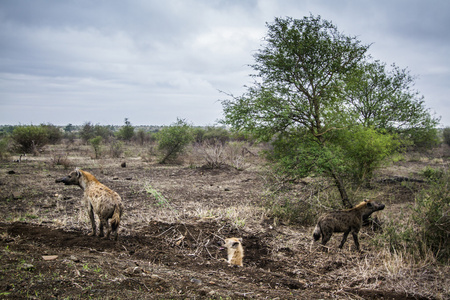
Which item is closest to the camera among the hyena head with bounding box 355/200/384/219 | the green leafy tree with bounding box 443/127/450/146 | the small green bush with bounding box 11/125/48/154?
the hyena head with bounding box 355/200/384/219

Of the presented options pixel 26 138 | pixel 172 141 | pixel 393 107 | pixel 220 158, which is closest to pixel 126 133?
pixel 26 138

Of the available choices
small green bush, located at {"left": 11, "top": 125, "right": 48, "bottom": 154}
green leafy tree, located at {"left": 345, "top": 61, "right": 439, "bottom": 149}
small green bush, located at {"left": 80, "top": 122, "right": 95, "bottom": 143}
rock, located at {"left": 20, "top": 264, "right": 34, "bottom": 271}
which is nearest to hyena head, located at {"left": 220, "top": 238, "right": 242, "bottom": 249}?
rock, located at {"left": 20, "top": 264, "right": 34, "bottom": 271}

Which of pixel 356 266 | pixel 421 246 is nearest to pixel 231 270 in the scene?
pixel 356 266

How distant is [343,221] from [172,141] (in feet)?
63.1

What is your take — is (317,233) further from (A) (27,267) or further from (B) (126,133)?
(B) (126,133)

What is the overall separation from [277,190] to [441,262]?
3.91 meters

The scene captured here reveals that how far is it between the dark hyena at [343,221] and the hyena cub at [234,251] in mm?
1602

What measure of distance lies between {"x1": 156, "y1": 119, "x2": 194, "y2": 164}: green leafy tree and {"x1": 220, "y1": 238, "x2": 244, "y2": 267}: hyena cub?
18.8 metres

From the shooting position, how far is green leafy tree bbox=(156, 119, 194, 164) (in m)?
24.0

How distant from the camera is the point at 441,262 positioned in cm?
537

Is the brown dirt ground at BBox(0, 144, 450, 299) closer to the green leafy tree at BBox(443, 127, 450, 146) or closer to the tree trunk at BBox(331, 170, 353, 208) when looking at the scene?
the tree trunk at BBox(331, 170, 353, 208)

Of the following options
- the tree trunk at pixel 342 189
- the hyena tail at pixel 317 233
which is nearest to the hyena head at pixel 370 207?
the hyena tail at pixel 317 233

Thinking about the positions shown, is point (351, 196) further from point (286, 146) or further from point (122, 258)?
point (122, 258)

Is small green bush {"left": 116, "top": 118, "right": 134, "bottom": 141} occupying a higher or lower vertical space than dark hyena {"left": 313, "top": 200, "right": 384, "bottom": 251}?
higher
